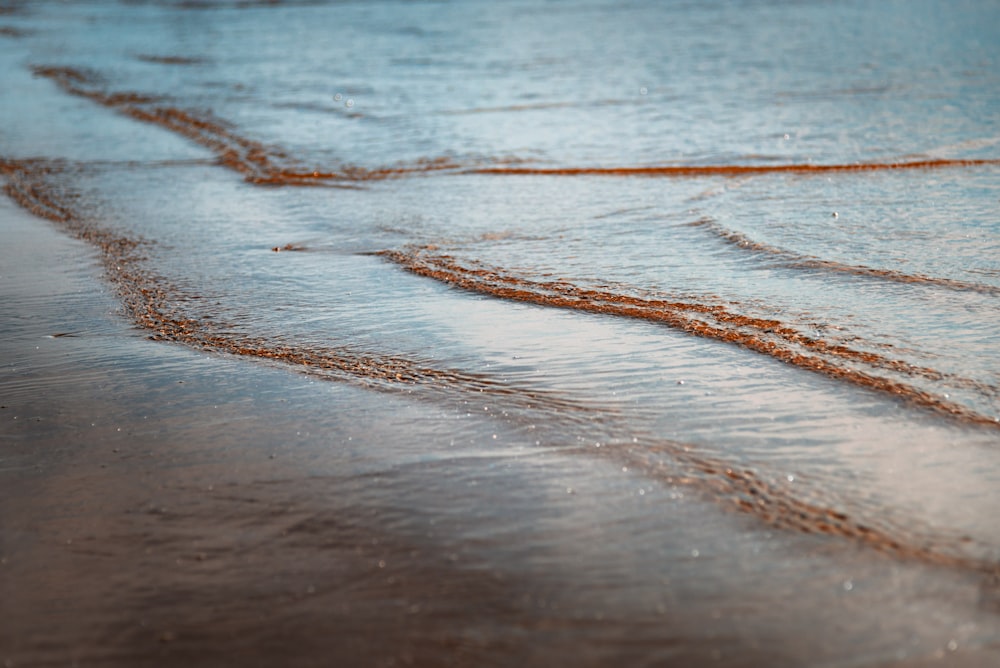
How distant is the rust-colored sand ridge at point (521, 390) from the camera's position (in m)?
2.52

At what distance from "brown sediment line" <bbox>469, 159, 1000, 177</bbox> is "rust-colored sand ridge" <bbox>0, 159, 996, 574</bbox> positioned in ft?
7.74

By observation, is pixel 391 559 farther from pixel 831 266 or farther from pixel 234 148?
pixel 234 148

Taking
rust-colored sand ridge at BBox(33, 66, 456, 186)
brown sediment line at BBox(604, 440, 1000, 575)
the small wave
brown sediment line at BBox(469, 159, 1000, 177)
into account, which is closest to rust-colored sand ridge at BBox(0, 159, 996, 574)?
brown sediment line at BBox(604, 440, 1000, 575)

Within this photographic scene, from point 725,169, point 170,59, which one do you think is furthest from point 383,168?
point 170,59

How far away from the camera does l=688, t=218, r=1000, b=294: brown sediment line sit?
4352 millimetres

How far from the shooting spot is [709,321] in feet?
13.3

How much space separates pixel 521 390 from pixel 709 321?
97cm

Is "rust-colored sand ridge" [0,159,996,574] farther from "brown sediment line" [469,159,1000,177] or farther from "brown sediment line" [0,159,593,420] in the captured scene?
"brown sediment line" [469,159,1000,177]

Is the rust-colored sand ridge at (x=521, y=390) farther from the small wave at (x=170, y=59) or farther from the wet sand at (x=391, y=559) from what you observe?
the small wave at (x=170, y=59)

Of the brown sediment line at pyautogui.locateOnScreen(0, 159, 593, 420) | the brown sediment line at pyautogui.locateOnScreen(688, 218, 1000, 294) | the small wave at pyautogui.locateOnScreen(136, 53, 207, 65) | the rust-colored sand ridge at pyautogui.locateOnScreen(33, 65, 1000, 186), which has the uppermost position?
the small wave at pyautogui.locateOnScreen(136, 53, 207, 65)

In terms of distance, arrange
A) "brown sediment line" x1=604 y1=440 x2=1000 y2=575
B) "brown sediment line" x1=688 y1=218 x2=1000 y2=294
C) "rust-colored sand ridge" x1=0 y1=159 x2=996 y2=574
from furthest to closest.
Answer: "brown sediment line" x1=688 y1=218 x2=1000 y2=294
"rust-colored sand ridge" x1=0 y1=159 x2=996 y2=574
"brown sediment line" x1=604 y1=440 x2=1000 y2=575

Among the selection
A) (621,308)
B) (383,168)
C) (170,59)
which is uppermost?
(170,59)

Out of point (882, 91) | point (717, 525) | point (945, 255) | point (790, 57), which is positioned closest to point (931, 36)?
point (790, 57)

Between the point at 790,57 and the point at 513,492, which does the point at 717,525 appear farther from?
the point at 790,57
